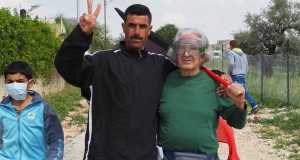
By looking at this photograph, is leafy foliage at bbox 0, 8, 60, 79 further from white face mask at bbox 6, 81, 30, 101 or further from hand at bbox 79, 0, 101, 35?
hand at bbox 79, 0, 101, 35

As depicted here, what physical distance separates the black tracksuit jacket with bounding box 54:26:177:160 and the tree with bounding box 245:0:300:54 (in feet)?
102

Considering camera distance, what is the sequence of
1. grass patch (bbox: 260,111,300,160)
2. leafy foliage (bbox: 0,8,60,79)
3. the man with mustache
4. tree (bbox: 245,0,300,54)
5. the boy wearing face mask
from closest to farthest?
the man with mustache < the boy wearing face mask < grass patch (bbox: 260,111,300,160) < leafy foliage (bbox: 0,8,60,79) < tree (bbox: 245,0,300,54)

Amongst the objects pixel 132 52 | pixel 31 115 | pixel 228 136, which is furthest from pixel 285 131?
pixel 132 52

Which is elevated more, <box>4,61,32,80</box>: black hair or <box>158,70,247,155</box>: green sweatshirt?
<box>4,61,32,80</box>: black hair

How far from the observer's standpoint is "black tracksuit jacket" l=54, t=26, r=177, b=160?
291 cm

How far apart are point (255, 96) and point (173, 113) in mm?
13011

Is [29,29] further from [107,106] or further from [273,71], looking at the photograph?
[107,106]

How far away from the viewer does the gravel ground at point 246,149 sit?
7.19m

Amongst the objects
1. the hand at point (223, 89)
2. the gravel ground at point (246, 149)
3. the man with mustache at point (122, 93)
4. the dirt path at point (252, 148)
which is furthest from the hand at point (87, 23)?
the dirt path at point (252, 148)

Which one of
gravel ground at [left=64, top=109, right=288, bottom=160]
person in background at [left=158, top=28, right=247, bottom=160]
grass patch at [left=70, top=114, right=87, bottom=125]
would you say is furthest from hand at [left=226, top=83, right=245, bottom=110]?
grass patch at [left=70, top=114, right=87, bottom=125]

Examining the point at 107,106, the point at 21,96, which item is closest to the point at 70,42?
the point at 107,106

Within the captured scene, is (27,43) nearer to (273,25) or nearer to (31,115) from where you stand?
(31,115)

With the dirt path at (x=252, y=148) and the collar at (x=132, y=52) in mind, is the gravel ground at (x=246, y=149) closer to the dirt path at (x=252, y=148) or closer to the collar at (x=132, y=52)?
the dirt path at (x=252, y=148)

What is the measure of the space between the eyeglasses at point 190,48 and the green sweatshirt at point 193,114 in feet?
0.53
